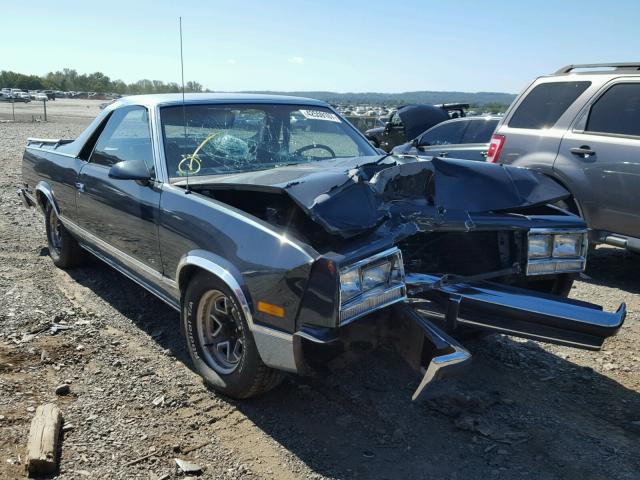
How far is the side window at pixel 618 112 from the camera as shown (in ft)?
18.2

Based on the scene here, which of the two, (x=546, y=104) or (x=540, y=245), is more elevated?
(x=546, y=104)

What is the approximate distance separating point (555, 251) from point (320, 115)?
219cm

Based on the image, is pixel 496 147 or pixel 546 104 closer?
pixel 546 104

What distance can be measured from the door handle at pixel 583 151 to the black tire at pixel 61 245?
4.97 metres

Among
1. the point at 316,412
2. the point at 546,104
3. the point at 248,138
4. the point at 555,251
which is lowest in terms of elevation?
the point at 316,412

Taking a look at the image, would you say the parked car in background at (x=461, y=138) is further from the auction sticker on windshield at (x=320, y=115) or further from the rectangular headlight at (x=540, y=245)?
the rectangular headlight at (x=540, y=245)

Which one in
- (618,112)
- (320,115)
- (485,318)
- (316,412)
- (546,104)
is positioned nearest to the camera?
(485,318)

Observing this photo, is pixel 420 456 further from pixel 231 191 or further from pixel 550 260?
pixel 231 191

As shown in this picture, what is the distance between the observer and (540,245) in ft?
11.9

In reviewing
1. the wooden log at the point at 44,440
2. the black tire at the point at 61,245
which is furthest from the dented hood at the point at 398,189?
the black tire at the point at 61,245

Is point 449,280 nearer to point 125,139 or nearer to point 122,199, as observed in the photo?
point 122,199

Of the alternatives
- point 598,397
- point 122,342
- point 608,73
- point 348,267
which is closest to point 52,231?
point 122,342

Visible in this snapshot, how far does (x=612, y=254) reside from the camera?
23.1 ft

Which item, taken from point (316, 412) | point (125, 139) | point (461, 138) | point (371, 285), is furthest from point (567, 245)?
point (461, 138)
